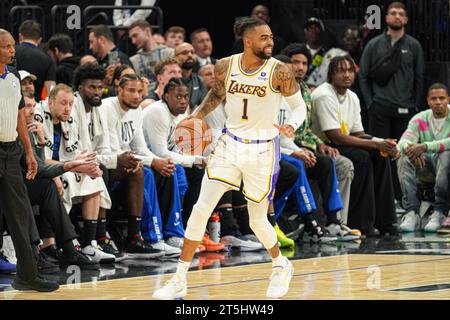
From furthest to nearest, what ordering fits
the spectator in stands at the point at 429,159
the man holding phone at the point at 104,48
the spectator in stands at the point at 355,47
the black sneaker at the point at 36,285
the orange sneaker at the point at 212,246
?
1. the spectator in stands at the point at 355,47
2. the spectator in stands at the point at 429,159
3. the man holding phone at the point at 104,48
4. the orange sneaker at the point at 212,246
5. the black sneaker at the point at 36,285

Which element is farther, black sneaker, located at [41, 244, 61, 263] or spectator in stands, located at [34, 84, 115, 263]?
spectator in stands, located at [34, 84, 115, 263]

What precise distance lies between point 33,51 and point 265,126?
5.11 m

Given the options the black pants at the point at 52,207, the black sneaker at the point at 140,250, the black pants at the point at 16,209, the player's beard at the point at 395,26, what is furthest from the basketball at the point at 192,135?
the player's beard at the point at 395,26

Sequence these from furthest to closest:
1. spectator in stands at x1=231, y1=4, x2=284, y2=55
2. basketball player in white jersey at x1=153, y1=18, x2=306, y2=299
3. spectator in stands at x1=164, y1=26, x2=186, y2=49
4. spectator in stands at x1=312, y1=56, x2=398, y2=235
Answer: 1. spectator in stands at x1=231, y1=4, x2=284, y2=55
2. spectator in stands at x1=164, y1=26, x2=186, y2=49
3. spectator in stands at x1=312, y1=56, x2=398, y2=235
4. basketball player in white jersey at x1=153, y1=18, x2=306, y2=299

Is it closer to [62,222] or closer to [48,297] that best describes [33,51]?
[62,222]

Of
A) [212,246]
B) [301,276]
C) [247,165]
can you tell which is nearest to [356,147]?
[212,246]

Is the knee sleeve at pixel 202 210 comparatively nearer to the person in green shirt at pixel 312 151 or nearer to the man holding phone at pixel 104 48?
the person in green shirt at pixel 312 151

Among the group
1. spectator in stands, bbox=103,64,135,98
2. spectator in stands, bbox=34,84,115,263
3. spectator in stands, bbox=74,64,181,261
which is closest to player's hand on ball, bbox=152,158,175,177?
spectator in stands, bbox=74,64,181,261

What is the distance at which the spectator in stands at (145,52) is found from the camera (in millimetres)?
13820

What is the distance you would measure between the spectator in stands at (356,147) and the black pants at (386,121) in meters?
1.43

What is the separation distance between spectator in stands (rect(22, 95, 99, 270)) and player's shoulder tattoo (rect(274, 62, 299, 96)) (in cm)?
248

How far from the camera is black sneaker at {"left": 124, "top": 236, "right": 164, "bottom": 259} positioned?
Result: 10.9 metres

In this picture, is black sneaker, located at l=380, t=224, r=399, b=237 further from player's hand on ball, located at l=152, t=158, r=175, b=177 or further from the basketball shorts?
the basketball shorts

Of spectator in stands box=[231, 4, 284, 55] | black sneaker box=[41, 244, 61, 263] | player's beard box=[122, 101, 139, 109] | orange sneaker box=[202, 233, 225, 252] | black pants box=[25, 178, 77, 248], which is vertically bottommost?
orange sneaker box=[202, 233, 225, 252]
